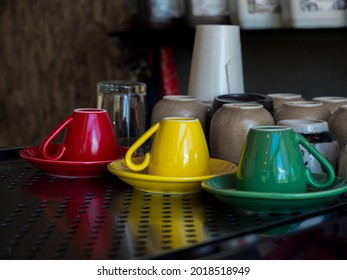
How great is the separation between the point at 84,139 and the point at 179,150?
8.0 inches

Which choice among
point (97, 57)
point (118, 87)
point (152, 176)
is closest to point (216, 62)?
point (118, 87)

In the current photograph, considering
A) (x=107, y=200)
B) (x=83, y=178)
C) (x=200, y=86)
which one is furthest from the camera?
(x=200, y=86)

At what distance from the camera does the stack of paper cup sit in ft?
4.88

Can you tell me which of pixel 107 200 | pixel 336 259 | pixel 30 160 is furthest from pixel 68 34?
pixel 336 259

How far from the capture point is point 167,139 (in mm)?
1018

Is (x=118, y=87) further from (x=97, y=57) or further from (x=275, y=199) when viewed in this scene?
(x=97, y=57)

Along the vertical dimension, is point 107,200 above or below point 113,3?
below

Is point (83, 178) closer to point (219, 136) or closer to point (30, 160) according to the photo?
point (30, 160)

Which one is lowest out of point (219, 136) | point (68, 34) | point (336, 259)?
Answer: point (336, 259)

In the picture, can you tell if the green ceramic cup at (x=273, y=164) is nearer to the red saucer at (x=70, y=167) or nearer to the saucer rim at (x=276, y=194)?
the saucer rim at (x=276, y=194)

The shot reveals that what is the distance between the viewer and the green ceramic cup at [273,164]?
91cm

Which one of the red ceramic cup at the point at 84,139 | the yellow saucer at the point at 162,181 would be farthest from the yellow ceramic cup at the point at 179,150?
the red ceramic cup at the point at 84,139

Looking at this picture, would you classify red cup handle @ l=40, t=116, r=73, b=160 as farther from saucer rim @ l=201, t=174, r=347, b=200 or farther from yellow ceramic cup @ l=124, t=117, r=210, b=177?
saucer rim @ l=201, t=174, r=347, b=200

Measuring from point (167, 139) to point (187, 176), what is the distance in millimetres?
64
